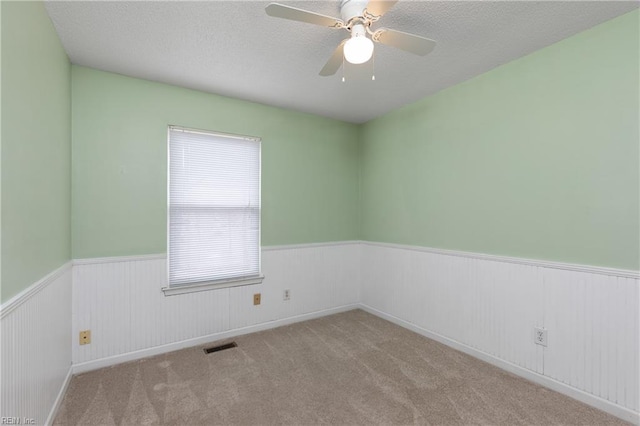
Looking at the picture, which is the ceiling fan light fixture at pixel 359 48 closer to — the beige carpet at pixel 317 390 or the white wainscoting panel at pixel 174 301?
the beige carpet at pixel 317 390

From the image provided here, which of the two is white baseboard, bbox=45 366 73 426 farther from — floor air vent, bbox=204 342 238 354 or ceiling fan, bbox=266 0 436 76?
ceiling fan, bbox=266 0 436 76

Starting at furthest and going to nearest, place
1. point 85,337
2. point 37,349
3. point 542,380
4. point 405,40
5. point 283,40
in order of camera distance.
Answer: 1. point 85,337
2. point 542,380
3. point 283,40
4. point 405,40
5. point 37,349

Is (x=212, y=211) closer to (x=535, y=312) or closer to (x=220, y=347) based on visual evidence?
(x=220, y=347)

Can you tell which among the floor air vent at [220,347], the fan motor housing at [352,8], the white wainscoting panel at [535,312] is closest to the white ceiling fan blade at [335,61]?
the fan motor housing at [352,8]

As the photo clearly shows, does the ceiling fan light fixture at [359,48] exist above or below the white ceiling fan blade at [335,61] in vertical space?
below

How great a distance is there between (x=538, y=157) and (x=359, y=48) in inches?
67.3

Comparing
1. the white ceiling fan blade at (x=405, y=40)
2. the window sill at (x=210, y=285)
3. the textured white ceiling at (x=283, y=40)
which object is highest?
the textured white ceiling at (x=283, y=40)

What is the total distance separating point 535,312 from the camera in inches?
90.8

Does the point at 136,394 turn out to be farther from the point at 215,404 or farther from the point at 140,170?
the point at 140,170

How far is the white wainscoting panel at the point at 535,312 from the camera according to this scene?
190cm

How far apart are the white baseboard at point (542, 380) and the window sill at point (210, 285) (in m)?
1.81

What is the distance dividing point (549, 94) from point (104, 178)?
3.65 metres

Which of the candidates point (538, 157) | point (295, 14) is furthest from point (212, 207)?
point (538, 157)

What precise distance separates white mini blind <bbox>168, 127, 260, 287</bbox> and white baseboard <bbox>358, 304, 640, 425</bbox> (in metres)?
2.03
